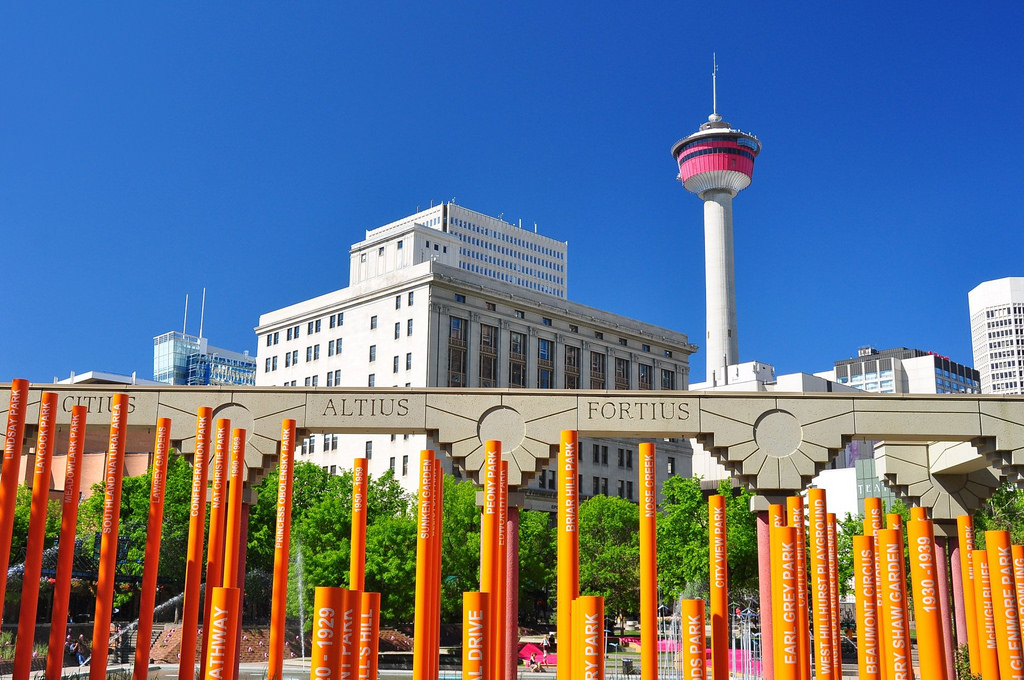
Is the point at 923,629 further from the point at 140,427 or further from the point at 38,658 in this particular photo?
the point at 38,658

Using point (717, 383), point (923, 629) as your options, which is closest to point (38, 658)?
point (923, 629)

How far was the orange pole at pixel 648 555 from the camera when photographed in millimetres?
18328

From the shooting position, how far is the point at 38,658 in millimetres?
36594

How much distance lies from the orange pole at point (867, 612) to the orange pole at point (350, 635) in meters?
8.98

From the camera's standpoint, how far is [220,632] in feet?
44.1

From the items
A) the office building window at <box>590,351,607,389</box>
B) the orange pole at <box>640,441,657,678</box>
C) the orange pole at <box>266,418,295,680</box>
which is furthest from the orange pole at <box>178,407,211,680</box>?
the office building window at <box>590,351,607,389</box>

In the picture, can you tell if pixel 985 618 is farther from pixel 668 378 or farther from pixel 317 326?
pixel 668 378

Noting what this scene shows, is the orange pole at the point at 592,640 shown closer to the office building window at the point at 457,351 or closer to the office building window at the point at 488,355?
the office building window at the point at 457,351

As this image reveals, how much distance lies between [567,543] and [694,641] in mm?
2887

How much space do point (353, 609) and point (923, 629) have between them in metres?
8.66

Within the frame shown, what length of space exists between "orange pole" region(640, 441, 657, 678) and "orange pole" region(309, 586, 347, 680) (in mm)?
6884

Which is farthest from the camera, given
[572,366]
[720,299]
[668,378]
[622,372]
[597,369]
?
[720,299]

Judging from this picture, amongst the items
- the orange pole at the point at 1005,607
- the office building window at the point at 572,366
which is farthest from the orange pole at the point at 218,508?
the office building window at the point at 572,366

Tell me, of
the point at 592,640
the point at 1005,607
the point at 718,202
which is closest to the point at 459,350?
the point at 718,202
